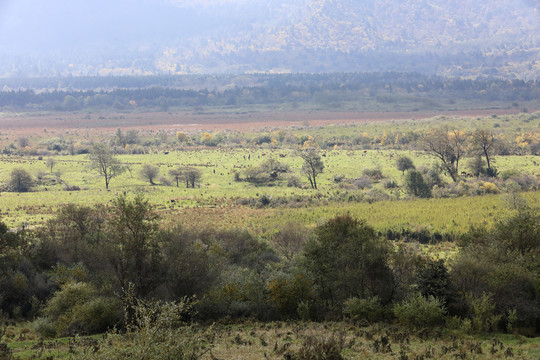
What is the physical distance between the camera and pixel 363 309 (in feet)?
76.5

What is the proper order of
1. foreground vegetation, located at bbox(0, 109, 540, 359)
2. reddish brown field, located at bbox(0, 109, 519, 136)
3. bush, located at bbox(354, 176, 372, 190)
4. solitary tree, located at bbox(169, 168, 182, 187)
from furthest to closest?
reddish brown field, located at bbox(0, 109, 519, 136) < solitary tree, located at bbox(169, 168, 182, 187) < bush, located at bbox(354, 176, 372, 190) < foreground vegetation, located at bbox(0, 109, 540, 359)

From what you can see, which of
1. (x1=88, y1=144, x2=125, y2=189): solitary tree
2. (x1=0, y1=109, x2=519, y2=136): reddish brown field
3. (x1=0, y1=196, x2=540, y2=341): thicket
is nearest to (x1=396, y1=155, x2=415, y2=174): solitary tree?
(x1=88, y1=144, x2=125, y2=189): solitary tree

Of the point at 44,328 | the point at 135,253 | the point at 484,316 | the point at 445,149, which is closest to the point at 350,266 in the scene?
the point at 484,316

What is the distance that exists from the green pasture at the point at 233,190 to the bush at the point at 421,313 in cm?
2753

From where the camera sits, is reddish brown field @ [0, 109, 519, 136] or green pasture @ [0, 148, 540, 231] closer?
green pasture @ [0, 148, 540, 231]

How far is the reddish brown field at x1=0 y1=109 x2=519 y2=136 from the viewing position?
158m

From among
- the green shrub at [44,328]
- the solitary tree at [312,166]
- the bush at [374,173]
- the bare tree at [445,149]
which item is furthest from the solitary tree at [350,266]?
the bare tree at [445,149]

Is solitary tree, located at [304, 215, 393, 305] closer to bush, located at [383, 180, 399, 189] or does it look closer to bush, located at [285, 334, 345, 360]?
bush, located at [285, 334, 345, 360]

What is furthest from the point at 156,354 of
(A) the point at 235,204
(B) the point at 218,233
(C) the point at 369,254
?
(A) the point at 235,204

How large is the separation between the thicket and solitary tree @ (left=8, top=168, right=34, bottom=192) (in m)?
48.4

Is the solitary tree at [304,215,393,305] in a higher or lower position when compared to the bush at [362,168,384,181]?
higher

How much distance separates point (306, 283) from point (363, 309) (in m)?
3.58

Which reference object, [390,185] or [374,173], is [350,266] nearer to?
[390,185]

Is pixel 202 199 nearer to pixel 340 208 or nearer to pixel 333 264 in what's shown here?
pixel 340 208
